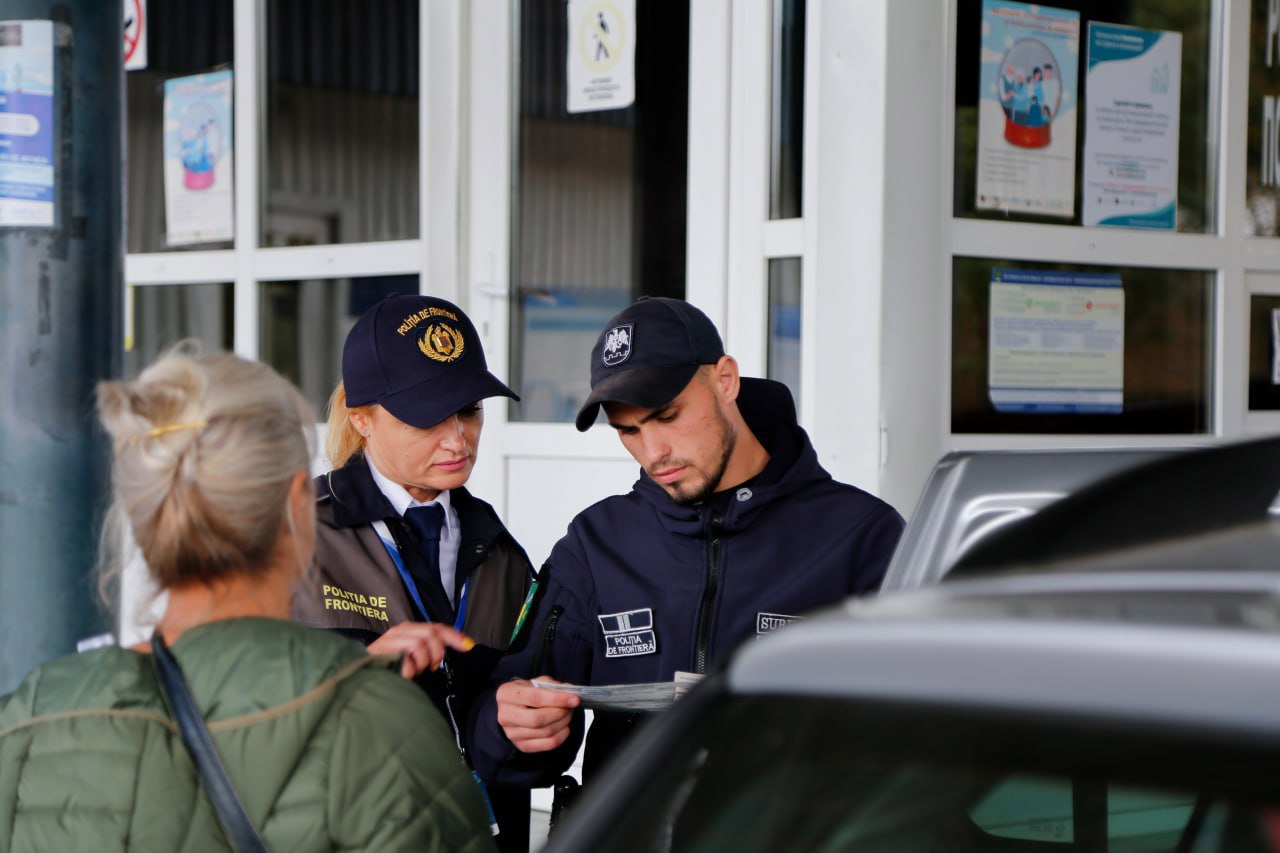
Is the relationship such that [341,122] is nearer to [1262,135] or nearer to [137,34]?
[137,34]

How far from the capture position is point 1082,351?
14.7 ft

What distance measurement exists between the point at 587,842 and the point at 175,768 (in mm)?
537

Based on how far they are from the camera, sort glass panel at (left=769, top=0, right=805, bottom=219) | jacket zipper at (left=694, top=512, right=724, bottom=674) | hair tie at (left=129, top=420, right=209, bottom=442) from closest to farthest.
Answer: hair tie at (left=129, top=420, right=209, bottom=442) < jacket zipper at (left=694, top=512, right=724, bottom=674) < glass panel at (left=769, top=0, right=805, bottom=219)

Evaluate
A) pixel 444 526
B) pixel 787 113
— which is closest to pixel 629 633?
pixel 444 526

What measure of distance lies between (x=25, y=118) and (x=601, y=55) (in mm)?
2137

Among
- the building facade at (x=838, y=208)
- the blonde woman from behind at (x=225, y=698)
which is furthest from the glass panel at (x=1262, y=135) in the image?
the blonde woman from behind at (x=225, y=698)

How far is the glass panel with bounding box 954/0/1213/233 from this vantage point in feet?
14.1

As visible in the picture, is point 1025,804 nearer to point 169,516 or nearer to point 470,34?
point 169,516

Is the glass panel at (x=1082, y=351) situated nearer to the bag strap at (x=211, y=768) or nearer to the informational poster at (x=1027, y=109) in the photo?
the informational poster at (x=1027, y=109)

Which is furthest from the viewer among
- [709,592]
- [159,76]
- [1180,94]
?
[159,76]

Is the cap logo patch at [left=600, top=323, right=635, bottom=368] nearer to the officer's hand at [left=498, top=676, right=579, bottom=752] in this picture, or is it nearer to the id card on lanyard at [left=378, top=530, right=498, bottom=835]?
the id card on lanyard at [left=378, top=530, right=498, bottom=835]

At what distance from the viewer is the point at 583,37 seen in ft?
16.3

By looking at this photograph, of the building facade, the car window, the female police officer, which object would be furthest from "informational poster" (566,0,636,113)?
the car window

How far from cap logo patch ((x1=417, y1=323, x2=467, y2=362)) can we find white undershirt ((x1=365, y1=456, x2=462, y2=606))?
242mm
